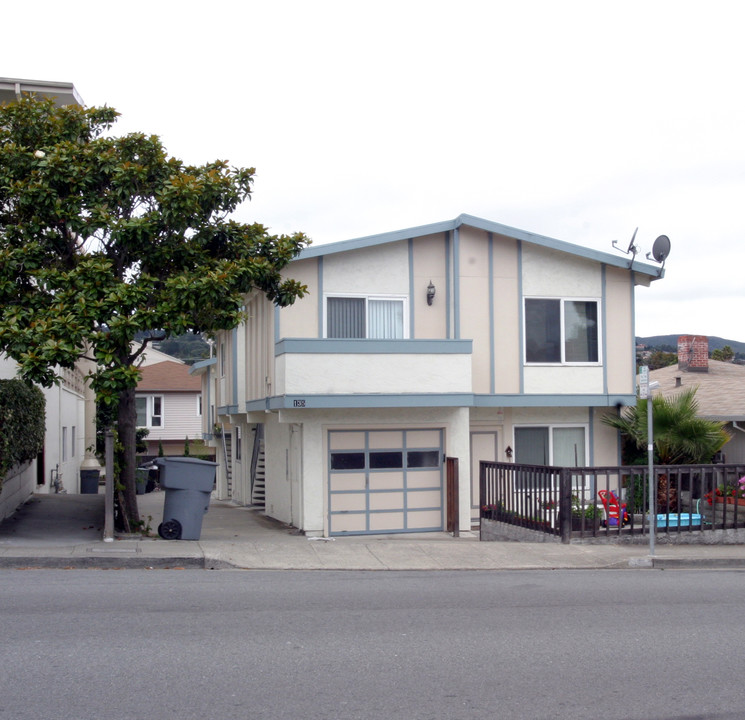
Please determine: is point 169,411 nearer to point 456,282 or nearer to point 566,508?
point 456,282

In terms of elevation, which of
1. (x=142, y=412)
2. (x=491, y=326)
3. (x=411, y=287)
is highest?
(x=411, y=287)

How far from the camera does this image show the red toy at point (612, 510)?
1462 centimetres

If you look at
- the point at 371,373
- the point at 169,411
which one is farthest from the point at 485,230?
the point at 169,411

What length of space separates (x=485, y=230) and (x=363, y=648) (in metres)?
12.6

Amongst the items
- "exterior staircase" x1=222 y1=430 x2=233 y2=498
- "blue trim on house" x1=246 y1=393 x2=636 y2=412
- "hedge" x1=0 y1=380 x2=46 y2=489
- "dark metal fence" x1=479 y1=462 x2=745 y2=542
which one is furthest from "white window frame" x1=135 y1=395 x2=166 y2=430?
"dark metal fence" x1=479 y1=462 x2=745 y2=542

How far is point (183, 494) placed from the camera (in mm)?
14008

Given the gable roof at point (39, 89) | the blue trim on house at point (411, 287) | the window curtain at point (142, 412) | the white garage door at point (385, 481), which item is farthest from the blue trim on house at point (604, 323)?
the window curtain at point (142, 412)

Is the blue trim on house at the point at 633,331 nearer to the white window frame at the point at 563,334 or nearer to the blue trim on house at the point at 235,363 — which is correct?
the white window frame at the point at 563,334

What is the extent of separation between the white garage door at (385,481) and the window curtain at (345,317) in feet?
6.58

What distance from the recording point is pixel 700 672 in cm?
699

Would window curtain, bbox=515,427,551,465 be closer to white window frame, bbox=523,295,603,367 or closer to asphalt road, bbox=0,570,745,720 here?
white window frame, bbox=523,295,603,367

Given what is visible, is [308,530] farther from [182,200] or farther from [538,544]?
[182,200]

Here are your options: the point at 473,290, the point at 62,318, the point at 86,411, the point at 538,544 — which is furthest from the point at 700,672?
the point at 86,411

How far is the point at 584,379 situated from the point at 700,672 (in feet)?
41.1
